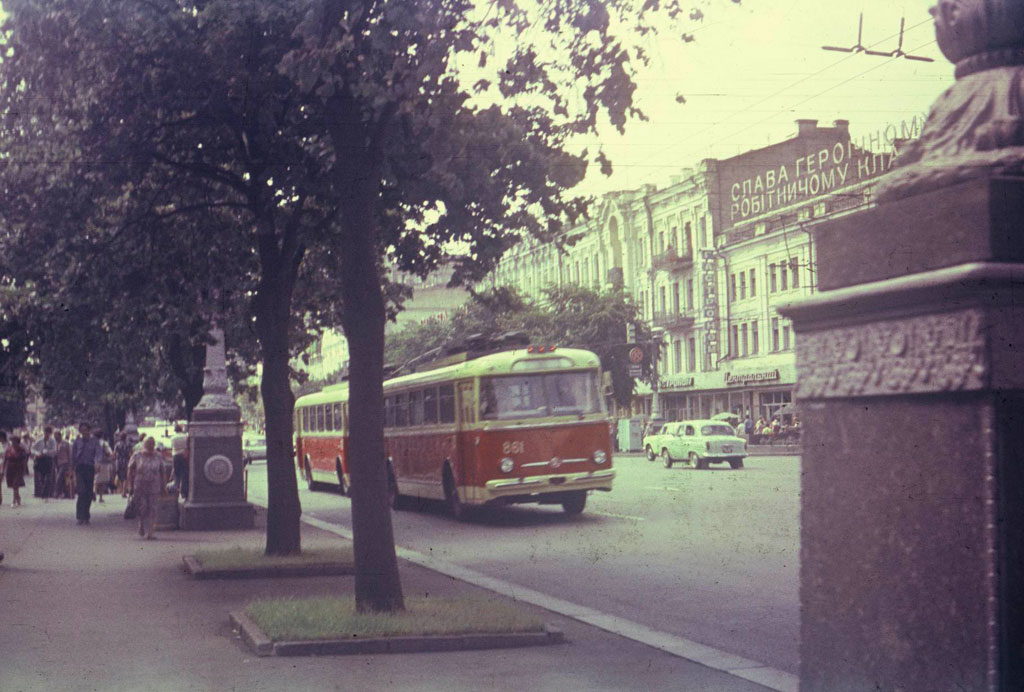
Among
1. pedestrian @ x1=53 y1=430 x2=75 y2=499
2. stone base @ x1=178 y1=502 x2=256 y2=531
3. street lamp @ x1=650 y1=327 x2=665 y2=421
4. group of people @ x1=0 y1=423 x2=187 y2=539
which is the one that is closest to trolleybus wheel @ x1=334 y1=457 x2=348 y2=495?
group of people @ x1=0 y1=423 x2=187 y2=539

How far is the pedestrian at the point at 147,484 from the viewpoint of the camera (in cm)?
2109

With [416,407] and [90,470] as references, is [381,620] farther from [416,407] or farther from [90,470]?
[90,470]

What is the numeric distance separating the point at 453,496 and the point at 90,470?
23.5 feet

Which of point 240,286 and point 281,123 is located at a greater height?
point 281,123

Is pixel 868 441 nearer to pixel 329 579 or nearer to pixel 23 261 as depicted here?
pixel 329 579

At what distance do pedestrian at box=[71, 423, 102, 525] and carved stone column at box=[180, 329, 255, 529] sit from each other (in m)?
2.28

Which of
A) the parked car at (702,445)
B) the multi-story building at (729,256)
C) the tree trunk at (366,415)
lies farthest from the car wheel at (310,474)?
the tree trunk at (366,415)

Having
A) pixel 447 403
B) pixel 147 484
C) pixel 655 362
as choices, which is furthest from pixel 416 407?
pixel 655 362

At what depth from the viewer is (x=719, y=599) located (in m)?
12.0

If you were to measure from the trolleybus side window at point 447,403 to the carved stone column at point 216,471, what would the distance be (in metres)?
3.63

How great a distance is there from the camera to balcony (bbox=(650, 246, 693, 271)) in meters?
67.2

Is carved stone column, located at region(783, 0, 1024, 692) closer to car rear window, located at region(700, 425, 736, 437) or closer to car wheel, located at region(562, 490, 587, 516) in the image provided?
car wheel, located at region(562, 490, 587, 516)

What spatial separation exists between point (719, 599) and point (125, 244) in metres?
9.08

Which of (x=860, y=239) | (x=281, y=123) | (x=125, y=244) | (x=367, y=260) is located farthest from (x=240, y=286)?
(x=860, y=239)
